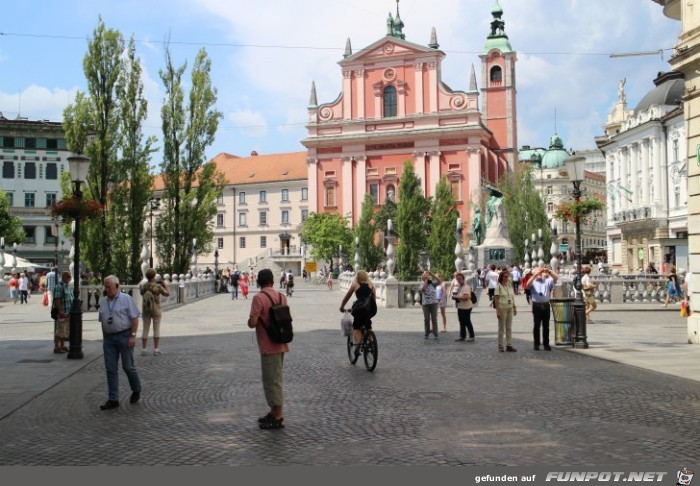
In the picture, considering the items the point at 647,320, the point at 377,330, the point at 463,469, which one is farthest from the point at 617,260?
the point at 463,469

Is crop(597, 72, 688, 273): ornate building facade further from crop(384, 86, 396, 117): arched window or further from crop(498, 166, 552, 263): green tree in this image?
crop(384, 86, 396, 117): arched window

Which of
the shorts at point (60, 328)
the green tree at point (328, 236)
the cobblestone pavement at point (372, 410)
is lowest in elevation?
the cobblestone pavement at point (372, 410)

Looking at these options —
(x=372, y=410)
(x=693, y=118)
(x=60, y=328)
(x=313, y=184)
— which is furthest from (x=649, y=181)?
(x=372, y=410)

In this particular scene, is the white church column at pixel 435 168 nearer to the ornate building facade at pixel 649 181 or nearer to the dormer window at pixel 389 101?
the dormer window at pixel 389 101

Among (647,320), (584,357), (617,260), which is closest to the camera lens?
(584,357)

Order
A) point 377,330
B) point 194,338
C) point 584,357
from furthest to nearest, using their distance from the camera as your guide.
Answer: point 377,330
point 194,338
point 584,357

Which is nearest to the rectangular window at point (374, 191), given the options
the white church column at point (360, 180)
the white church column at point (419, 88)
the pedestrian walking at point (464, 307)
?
the white church column at point (360, 180)

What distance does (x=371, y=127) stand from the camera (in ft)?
242

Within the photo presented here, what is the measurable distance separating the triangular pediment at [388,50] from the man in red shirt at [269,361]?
67009mm

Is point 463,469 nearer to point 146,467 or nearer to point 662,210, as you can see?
point 146,467

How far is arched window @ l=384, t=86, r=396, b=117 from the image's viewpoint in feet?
241

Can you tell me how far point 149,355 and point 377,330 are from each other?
22.5 ft

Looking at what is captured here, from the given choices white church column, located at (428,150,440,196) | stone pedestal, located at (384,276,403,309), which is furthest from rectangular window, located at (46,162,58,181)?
stone pedestal, located at (384,276,403,309)

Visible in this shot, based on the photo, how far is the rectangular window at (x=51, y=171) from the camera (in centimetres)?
7975
